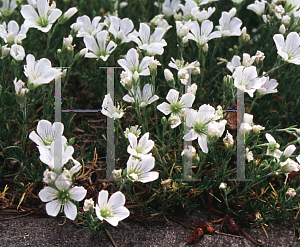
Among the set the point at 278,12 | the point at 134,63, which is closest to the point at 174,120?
the point at 134,63

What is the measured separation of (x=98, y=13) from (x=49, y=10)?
1.20 metres

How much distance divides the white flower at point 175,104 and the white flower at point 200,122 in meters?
0.09

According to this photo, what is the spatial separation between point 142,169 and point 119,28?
1.31 metres

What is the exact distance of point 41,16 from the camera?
262cm

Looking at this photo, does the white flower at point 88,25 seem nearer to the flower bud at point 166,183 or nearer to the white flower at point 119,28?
the white flower at point 119,28

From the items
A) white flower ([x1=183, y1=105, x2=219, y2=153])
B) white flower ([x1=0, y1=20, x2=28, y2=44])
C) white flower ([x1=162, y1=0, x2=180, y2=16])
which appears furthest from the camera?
white flower ([x1=162, y1=0, x2=180, y2=16])

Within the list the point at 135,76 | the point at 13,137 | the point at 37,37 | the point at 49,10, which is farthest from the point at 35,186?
the point at 37,37

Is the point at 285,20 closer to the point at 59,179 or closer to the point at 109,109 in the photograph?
the point at 109,109

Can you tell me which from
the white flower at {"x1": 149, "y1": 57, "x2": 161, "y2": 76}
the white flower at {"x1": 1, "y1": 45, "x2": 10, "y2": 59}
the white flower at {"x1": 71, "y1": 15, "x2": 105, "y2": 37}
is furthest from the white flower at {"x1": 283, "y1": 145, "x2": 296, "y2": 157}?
the white flower at {"x1": 1, "y1": 45, "x2": 10, "y2": 59}

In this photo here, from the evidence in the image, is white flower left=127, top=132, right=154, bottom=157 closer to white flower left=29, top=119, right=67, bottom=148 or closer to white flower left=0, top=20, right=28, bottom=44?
white flower left=29, top=119, right=67, bottom=148

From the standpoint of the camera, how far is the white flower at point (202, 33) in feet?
8.84

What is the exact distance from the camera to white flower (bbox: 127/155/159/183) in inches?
83.0

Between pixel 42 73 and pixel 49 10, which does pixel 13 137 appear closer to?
pixel 42 73

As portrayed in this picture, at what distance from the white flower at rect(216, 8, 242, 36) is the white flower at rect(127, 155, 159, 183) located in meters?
1.31
